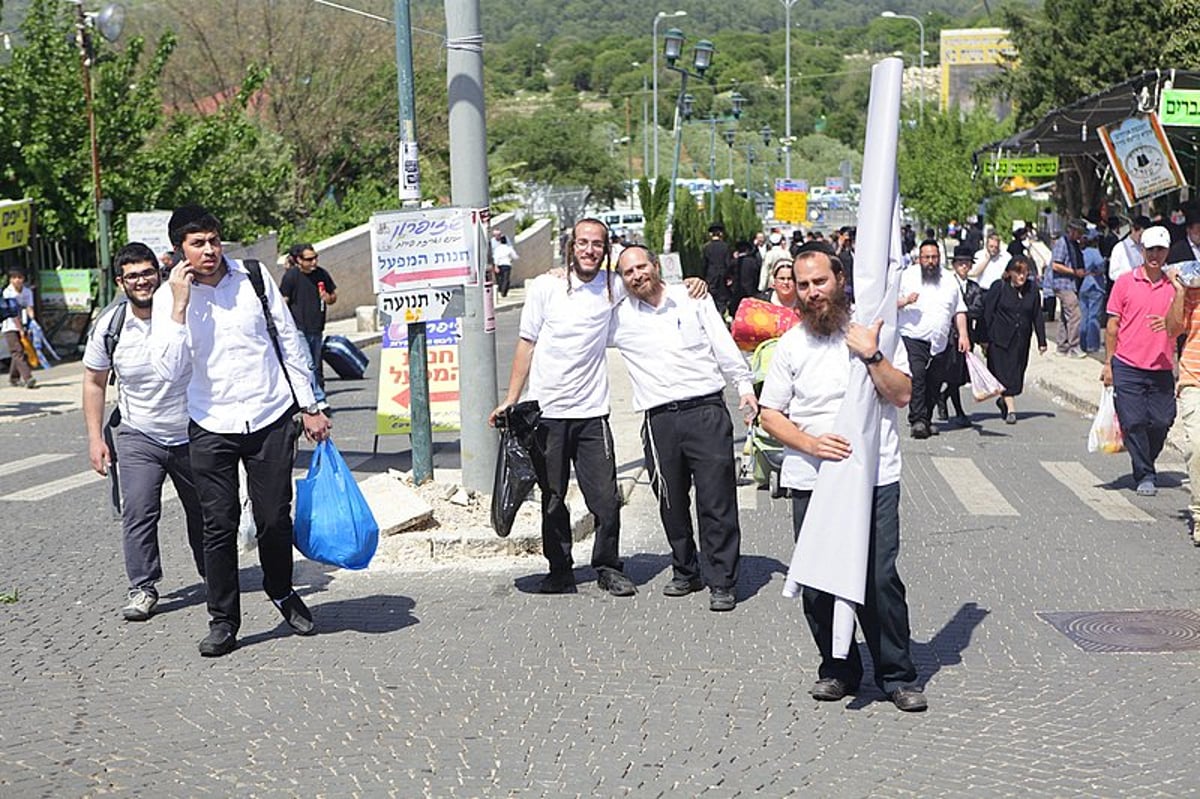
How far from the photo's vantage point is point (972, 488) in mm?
12352

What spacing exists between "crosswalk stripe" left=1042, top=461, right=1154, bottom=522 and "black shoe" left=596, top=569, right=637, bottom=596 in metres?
4.03

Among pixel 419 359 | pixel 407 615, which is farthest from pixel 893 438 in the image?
pixel 419 359

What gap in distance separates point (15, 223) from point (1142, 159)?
53.0 feet

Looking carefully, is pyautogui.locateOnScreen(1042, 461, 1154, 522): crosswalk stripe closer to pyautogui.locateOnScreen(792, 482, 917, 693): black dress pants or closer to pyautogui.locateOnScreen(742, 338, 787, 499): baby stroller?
pyautogui.locateOnScreen(742, 338, 787, 499): baby stroller

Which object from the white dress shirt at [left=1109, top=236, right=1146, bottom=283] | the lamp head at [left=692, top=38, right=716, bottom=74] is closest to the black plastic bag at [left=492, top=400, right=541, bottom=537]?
the white dress shirt at [left=1109, top=236, right=1146, bottom=283]

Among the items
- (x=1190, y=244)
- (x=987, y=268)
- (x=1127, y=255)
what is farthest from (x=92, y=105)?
(x=1190, y=244)

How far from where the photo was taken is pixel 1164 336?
11.1 m

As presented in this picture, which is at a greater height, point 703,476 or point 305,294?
point 305,294

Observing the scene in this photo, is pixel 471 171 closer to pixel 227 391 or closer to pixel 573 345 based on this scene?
pixel 573 345

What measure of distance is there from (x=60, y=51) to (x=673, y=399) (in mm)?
21627

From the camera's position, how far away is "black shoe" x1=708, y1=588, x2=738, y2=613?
8008 mm

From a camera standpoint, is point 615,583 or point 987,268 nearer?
point 615,583

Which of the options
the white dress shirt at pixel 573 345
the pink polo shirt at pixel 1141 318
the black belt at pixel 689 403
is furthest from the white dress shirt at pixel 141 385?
the pink polo shirt at pixel 1141 318

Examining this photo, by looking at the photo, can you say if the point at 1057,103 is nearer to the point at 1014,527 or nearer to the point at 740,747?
the point at 1014,527
